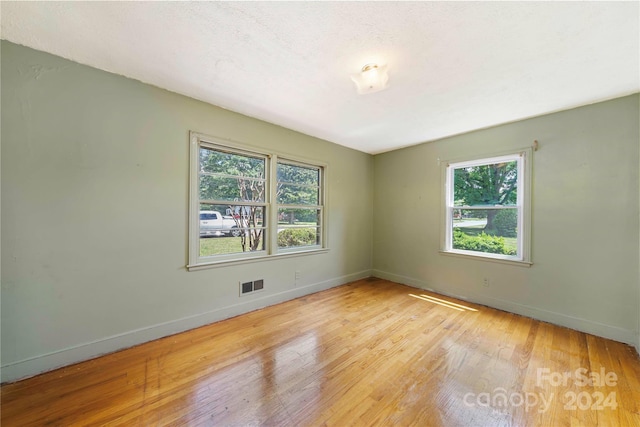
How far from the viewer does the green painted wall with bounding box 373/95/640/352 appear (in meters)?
2.28

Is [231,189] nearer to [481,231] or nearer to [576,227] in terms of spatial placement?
[481,231]

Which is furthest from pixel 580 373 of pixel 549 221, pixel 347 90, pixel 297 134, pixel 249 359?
pixel 297 134

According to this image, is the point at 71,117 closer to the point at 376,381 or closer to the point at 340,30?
the point at 340,30

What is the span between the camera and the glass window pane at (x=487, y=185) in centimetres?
302

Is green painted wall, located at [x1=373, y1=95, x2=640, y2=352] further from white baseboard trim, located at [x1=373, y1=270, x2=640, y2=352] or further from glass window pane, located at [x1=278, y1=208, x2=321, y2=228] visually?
glass window pane, located at [x1=278, y1=208, x2=321, y2=228]

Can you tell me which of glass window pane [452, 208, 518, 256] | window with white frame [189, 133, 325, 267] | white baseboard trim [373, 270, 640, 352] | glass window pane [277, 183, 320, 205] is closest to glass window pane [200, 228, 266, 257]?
window with white frame [189, 133, 325, 267]

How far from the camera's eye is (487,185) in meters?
3.21

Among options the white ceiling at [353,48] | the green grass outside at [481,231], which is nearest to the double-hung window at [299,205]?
the white ceiling at [353,48]

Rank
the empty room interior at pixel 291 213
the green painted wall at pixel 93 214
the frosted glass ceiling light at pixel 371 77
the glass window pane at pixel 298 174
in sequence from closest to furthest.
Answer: the empty room interior at pixel 291 213
the green painted wall at pixel 93 214
the frosted glass ceiling light at pixel 371 77
the glass window pane at pixel 298 174

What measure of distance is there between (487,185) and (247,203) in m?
3.16

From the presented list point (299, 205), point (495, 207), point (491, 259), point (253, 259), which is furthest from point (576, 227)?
point (253, 259)

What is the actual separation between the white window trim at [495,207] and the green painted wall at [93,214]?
2.95 meters

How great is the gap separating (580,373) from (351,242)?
112 inches

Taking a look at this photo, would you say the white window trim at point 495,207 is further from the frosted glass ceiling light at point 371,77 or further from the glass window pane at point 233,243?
the glass window pane at point 233,243
